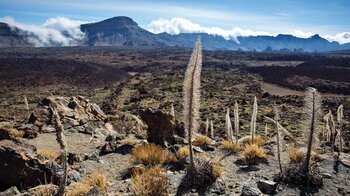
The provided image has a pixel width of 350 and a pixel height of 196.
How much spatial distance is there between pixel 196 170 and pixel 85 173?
2594 millimetres

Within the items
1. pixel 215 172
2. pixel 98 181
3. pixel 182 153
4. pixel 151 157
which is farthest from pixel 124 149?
pixel 215 172

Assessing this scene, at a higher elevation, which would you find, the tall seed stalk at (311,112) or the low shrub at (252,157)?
the tall seed stalk at (311,112)

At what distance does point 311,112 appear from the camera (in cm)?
631

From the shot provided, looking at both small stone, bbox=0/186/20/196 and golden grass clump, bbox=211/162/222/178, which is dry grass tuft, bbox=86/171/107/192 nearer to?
small stone, bbox=0/186/20/196

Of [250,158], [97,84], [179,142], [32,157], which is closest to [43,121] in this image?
[179,142]

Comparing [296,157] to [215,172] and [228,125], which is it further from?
[228,125]

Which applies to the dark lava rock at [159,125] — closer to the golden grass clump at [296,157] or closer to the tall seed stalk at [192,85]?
the golden grass clump at [296,157]

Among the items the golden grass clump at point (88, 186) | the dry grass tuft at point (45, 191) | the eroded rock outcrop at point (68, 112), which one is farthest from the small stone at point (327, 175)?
the eroded rock outcrop at point (68, 112)

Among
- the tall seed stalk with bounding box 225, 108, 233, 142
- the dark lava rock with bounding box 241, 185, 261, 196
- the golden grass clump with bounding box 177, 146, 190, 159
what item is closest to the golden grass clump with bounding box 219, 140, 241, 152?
the tall seed stalk with bounding box 225, 108, 233, 142

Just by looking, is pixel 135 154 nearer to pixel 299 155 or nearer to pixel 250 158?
pixel 250 158

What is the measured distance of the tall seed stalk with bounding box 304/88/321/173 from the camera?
624 cm

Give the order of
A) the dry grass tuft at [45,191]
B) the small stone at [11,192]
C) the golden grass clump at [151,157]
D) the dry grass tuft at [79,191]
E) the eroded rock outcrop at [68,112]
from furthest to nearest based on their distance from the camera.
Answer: the eroded rock outcrop at [68,112]
the golden grass clump at [151,157]
the small stone at [11,192]
the dry grass tuft at [79,191]
the dry grass tuft at [45,191]

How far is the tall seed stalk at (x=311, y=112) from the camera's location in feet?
20.5

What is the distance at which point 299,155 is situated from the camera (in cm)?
741
